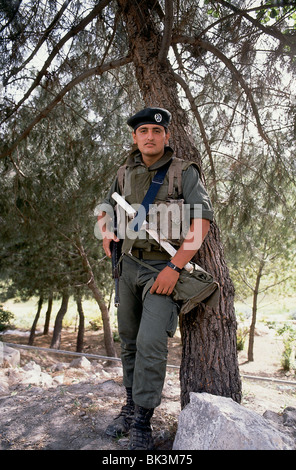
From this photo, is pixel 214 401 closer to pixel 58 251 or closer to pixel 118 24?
pixel 118 24

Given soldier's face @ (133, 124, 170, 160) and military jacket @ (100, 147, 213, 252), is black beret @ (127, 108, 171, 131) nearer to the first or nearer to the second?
soldier's face @ (133, 124, 170, 160)

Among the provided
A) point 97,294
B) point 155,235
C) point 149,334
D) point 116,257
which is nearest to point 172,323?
point 149,334

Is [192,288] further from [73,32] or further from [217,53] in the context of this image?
[73,32]

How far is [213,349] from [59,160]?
3.02m

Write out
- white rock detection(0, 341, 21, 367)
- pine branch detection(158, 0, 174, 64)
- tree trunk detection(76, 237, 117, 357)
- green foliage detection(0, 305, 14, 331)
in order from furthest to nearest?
1. green foliage detection(0, 305, 14, 331)
2. tree trunk detection(76, 237, 117, 357)
3. white rock detection(0, 341, 21, 367)
4. pine branch detection(158, 0, 174, 64)

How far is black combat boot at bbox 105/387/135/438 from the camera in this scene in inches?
81.5

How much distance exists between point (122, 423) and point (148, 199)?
4.32 ft

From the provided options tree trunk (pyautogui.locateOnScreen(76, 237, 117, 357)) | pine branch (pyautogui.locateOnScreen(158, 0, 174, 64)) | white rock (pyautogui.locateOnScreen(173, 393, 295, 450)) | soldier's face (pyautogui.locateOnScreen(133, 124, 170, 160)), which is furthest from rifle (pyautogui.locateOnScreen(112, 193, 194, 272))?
tree trunk (pyautogui.locateOnScreen(76, 237, 117, 357))

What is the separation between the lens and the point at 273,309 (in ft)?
58.1

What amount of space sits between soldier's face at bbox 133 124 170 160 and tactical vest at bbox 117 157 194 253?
11 centimetres

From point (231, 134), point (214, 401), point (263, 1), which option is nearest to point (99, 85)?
Result: point (231, 134)

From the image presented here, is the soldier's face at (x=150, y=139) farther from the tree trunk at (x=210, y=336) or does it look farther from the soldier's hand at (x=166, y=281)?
the soldier's hand at (x=166, y=281)

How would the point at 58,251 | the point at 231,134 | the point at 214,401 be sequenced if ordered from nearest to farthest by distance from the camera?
the point at 214,401 < the point at 231,134 < the point at 58,251

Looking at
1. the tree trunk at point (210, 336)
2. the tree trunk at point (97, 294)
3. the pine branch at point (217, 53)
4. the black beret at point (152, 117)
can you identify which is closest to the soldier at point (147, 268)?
the black beret at point (152, 117)
